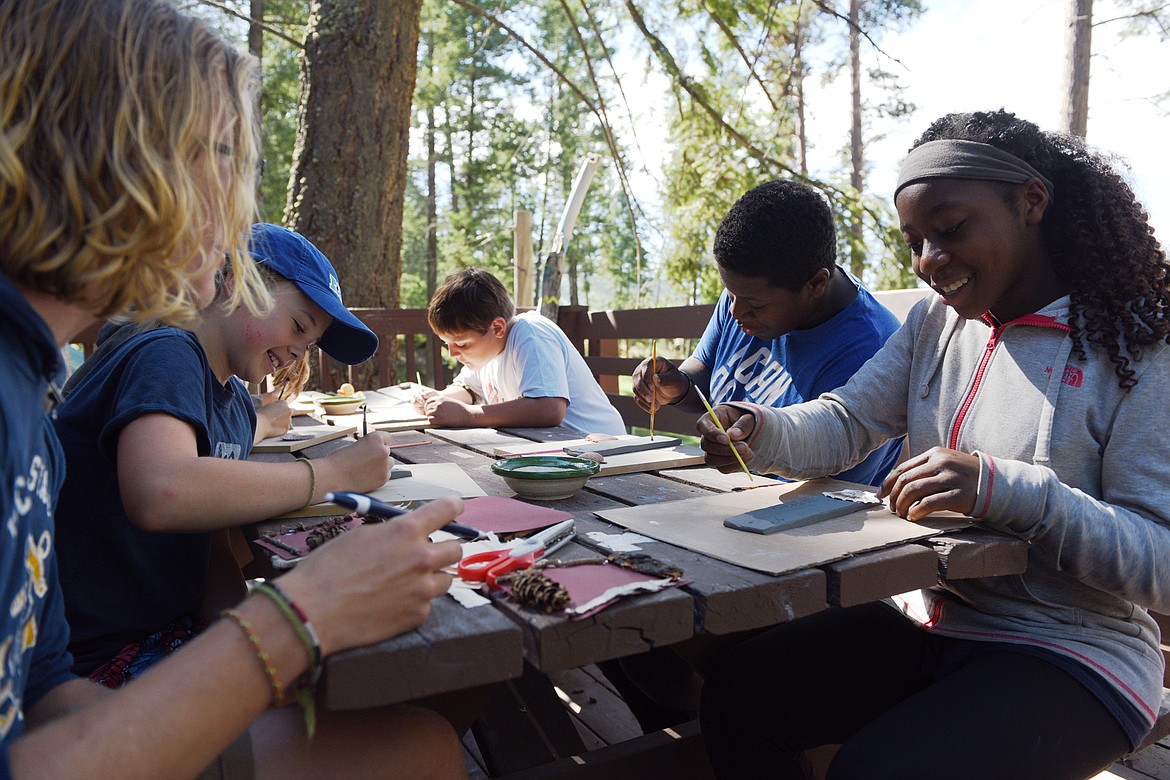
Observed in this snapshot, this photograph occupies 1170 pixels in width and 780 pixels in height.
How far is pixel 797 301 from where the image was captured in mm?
2350

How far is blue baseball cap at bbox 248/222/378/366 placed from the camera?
6.15ft

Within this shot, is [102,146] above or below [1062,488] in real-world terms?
above

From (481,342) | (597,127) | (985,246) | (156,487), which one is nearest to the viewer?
(156,487)

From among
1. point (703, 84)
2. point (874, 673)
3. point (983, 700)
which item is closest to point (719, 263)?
point (874, 673)

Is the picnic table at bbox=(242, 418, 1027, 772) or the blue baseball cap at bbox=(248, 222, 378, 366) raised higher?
the blue baseball cap at bbox=(248, 222, 378, 366)

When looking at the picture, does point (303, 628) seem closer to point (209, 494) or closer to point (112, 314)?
point (112, 314)

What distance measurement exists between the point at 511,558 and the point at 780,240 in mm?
1482

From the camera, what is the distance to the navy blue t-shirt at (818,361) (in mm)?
2289

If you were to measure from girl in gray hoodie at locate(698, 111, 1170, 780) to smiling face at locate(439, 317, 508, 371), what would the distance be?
2.01m

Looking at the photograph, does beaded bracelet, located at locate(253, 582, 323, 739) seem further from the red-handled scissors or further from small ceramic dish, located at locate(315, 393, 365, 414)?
small ceramic dish, located at locate(315, 393, 365, 414)

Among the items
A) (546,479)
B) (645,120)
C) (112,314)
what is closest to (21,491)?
(112,314)

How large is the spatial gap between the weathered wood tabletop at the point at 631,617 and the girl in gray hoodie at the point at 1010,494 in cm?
13

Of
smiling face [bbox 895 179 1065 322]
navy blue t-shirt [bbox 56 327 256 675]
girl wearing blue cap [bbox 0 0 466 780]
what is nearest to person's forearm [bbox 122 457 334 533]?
navy blue t-shirt [bbox 56 327 256 675]

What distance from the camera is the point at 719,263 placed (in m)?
2.44
